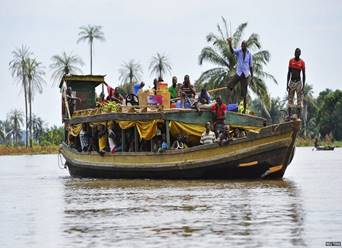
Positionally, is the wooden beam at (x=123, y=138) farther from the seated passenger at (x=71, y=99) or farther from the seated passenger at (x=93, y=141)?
the seated passenger at (x=71, y=99)

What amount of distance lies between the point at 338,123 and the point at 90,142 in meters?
57.8

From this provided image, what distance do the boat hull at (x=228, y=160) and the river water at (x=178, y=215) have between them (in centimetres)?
43

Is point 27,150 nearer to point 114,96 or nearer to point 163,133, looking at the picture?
point 114,96

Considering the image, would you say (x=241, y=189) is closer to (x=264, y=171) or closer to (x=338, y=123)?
(x=264, y=171)

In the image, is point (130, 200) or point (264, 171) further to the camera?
point (264, 171)

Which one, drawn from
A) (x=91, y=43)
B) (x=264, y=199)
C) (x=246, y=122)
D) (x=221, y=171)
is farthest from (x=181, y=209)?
(x=91, y=43)

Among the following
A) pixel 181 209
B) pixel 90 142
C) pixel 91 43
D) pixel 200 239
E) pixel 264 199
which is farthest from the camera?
pixel 91 43

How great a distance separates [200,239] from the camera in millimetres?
11672

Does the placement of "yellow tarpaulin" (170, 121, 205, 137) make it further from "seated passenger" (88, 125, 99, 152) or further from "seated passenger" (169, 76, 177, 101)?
"seated passenger" (88, 125, 99, 152)

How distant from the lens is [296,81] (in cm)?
2041

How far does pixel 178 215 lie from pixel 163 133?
8800 millimetres

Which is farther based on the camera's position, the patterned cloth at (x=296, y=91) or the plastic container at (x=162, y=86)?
the plastic container at (x=162, y=86)

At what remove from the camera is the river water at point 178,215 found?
11.8m

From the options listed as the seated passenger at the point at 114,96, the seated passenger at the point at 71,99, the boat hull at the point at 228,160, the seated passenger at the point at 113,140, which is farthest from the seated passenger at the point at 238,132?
the seated passenger at the point at 71,99
